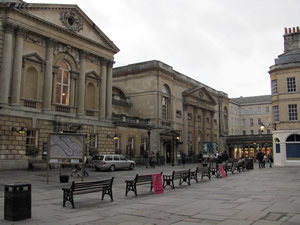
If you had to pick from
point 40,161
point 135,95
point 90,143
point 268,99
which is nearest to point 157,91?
point 135,95

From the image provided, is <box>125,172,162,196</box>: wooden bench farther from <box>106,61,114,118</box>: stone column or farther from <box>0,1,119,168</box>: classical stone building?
<box>106,61,114,118</box>: stone column

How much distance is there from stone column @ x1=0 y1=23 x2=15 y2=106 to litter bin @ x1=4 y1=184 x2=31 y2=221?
17423 millimetres

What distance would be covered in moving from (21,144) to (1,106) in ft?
10.8

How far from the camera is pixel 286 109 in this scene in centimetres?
3488

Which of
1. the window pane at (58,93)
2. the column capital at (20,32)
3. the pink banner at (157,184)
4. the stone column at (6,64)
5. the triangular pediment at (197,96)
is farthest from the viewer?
the triangular pediment at (197,96)

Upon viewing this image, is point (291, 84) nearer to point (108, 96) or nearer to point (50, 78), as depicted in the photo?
point (108, 96)

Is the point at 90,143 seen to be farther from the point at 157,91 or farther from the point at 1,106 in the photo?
the point at 157,91

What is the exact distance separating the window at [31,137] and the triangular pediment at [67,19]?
31.2 feet

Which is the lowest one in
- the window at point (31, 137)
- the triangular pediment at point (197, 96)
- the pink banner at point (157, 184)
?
the pink banner at point (157, 184)

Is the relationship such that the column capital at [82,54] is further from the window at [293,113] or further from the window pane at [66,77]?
the window at [293,113]

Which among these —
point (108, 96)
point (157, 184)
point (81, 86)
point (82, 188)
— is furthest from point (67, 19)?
point (82, 188)

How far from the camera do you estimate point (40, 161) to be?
25078mm

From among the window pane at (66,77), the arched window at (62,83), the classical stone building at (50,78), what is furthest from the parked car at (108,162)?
the window pane at (66,77)

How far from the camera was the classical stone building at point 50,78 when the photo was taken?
81.4 feet
